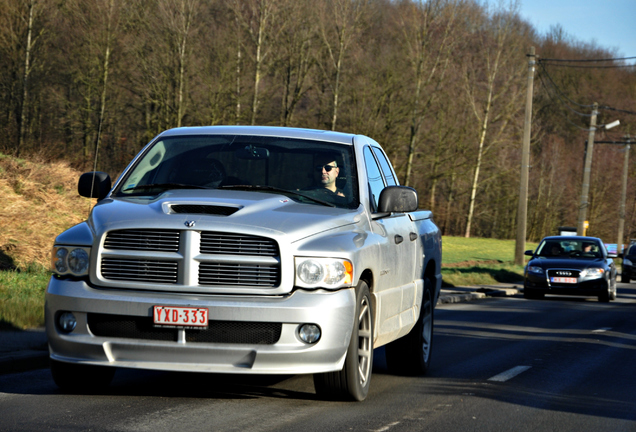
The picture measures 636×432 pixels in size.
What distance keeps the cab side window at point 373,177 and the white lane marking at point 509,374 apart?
2.13 metres

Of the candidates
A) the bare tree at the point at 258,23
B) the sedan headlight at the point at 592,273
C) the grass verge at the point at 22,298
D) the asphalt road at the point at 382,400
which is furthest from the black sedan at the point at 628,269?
the grass verge at the point at 22,298

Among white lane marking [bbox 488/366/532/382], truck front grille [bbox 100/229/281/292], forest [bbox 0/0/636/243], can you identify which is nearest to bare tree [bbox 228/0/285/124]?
forest [bbox 0/0/636/243]

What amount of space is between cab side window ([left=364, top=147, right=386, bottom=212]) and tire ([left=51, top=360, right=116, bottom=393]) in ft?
8.04

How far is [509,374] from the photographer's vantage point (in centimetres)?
889

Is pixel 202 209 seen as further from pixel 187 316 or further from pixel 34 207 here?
pixel 34 207

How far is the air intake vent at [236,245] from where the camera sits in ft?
19.6

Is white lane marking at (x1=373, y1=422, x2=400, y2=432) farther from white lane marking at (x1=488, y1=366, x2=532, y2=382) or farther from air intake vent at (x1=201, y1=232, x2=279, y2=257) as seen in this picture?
white lane marking at (x1=488, y1=366, x2=532, y2=382)

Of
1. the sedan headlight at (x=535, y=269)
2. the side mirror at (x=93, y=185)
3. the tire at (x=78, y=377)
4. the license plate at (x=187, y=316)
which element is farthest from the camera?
the sedan headlight at (x=535, y=269)

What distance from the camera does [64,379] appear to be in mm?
6719

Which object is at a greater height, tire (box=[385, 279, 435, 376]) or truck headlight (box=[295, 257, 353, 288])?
truck headlight (box=[295, 257, 353, 288])

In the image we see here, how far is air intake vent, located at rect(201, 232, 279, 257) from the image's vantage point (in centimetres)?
596

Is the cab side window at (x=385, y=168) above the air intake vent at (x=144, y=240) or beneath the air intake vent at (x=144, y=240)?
above

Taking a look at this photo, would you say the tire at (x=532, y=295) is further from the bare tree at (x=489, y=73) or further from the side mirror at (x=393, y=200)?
the bare tree at (x=489, y=73)

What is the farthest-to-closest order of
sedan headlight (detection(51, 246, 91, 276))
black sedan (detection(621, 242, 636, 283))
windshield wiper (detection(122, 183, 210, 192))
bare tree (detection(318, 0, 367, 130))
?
bare tree (detection(318, 0, 367, 130)) < black sedan (detection(621, 242, 636, 283)) < windshield wiper (detection(122, 183, 210, 192)) < sedan headlight (detection(51, 246, 91, 276))
